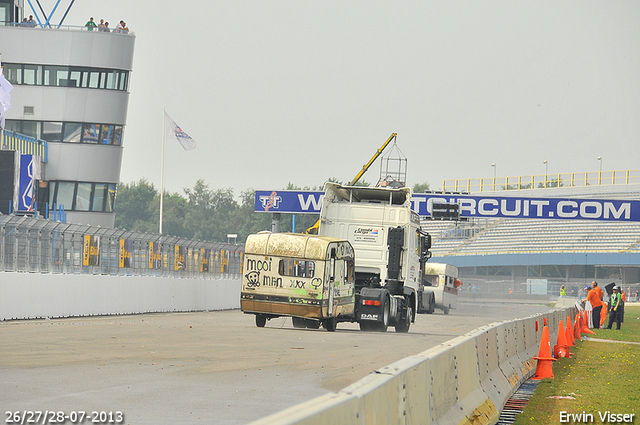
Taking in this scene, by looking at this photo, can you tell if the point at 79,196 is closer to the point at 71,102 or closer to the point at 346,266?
the point at 71,102

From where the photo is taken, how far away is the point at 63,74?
180 feet

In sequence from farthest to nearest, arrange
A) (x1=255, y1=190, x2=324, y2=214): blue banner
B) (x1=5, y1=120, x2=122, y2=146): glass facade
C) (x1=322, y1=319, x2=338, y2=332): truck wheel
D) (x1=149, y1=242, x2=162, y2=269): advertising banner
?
(x1=5, y1=120, x2=122, y2=146): glass facade, (x1=255, y1=190, x2=324, y2=214): blue banner, (x1=149, y1=242, x2=162, y2=269): advertising banner, (x1=322, y1=319, x2=338, y2=332): truck wheel

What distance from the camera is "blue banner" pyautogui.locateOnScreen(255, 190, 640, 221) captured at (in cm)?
5394

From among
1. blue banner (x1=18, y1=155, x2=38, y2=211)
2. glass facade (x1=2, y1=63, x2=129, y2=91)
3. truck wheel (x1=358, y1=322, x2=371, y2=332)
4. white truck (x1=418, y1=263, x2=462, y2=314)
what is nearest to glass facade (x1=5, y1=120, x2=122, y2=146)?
glass facade (x1=2, y1=63, x2=129, y2=91)

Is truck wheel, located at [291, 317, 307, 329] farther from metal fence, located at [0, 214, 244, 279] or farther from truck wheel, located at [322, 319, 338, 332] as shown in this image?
metal fence, located at [0, 214, 244, 279]

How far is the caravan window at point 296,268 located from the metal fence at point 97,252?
6.51 meters

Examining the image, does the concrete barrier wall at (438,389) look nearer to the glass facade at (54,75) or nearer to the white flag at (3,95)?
the white flag at (3,95)

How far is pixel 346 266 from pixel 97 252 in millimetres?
8091

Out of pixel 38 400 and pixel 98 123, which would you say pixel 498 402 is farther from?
pixel 98 123

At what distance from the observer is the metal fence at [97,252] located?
75.6ft

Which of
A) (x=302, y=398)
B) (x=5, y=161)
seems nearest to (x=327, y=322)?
(x=302, y=398)

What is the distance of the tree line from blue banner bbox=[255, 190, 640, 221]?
10855 cm

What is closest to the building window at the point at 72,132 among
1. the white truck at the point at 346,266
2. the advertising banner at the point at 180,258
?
the advertising banner at the point at 180,258

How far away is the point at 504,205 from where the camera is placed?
54.6 m
